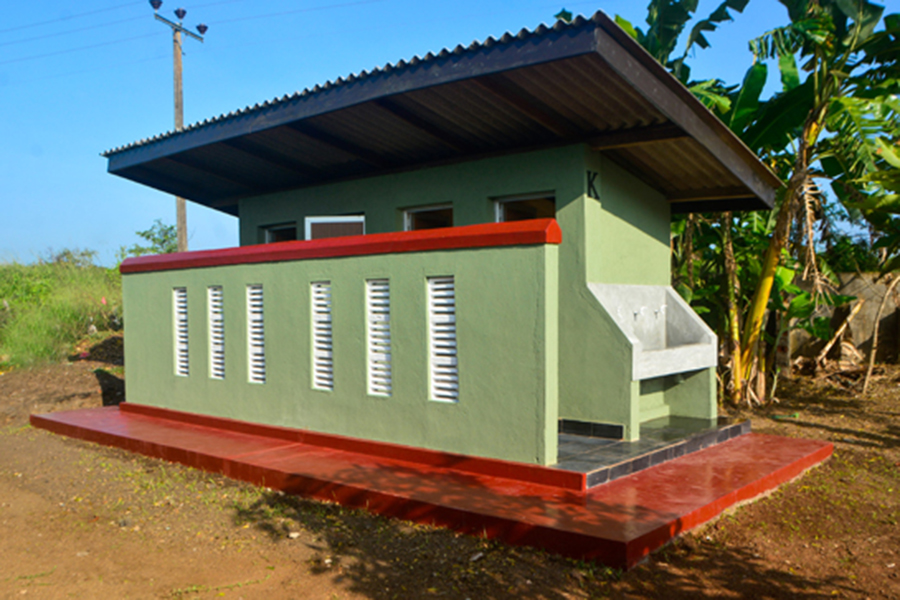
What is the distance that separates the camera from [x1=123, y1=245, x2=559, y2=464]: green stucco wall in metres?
5.96

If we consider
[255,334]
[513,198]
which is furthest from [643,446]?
[255,334]

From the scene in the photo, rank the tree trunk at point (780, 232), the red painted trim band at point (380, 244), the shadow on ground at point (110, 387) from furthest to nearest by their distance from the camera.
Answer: the shadow on ground at point (110, 387), the tree trunk at point (780, 232), the red painted trim band at point (380, 244)

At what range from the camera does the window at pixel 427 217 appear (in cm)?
913

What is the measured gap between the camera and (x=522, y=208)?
28.1 feet

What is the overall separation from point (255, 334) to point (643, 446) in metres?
4.76

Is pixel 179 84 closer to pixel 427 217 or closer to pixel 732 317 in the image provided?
pixel 427 217

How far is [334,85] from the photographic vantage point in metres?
7.38

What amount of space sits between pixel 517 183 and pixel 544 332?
2729 mm

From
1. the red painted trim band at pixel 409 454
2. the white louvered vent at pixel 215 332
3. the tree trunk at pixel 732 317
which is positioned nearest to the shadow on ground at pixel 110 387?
the red painted trim band at pixel 409 454

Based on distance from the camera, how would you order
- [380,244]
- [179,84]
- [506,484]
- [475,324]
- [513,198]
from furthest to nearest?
[179,84] → [513,198] → [380,244] → [475,324] → [506,484]

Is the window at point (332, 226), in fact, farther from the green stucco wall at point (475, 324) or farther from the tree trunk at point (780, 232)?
the tree trunk at point (780, 232)

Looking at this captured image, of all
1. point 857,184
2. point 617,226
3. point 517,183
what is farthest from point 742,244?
point 517,183

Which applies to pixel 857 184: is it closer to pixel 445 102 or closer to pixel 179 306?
pixel 445 102

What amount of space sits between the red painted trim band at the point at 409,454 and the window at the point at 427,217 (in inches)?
121
